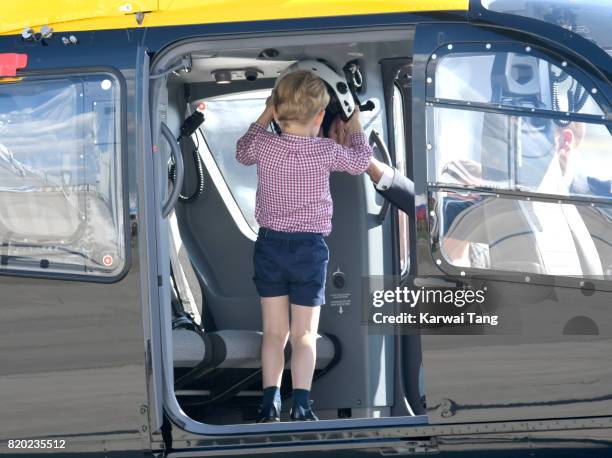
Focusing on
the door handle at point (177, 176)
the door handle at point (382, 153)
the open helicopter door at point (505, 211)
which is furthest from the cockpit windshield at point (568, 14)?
the door handle at point (177, 176)

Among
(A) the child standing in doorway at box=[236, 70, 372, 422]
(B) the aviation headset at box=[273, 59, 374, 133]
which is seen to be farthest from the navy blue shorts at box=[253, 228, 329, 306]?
(B) the aviation headset at box=[273, 59, 374, 133]

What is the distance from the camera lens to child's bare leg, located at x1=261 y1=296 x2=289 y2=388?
16.1 feet

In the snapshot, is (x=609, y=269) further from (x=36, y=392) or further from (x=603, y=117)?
(x=36, y=392)

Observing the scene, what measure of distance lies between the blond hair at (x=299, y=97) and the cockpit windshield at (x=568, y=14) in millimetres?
814

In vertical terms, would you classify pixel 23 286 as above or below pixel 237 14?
below

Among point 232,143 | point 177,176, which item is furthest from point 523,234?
point 232,143

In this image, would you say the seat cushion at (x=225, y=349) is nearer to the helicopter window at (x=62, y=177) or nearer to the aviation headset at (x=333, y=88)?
the helicopter window at (x=62, y=177)

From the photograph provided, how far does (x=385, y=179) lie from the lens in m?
5.09

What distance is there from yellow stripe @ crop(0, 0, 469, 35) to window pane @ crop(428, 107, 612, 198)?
46 cm

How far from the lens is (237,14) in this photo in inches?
178

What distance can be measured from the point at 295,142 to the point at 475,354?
3.85ft

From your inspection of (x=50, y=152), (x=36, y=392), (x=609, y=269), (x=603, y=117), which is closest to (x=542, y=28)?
(x=603, y=117)

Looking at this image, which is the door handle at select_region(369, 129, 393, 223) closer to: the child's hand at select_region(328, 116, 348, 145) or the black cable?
the child's hand at select_region(328, 116, 348, 145)

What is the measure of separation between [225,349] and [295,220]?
0.74 m
